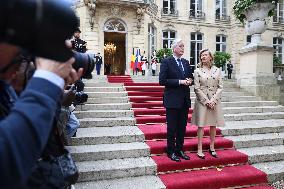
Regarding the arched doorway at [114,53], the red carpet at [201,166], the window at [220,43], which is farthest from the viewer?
the window at [220,43]

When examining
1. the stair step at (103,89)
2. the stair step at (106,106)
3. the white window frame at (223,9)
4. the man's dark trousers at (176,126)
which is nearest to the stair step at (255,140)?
the man's dark trousers at (176,126)

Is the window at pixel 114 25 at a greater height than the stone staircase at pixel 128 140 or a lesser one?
greater

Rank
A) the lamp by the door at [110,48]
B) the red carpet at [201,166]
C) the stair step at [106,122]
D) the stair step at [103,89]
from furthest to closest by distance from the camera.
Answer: the lamp by the door at [110,48]
the stair step at [103,89]
the stair step at [106,122]
the red carpet at [201,166]

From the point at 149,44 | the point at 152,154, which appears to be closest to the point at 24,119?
the point at 152,154

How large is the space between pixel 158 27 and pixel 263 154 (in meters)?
17.9

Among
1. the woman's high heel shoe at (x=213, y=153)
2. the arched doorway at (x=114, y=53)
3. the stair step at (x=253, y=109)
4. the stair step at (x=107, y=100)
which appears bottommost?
the woman's high heel shoe at (x=213, y=153)

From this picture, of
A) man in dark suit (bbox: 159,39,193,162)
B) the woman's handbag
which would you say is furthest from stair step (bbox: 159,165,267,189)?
the woman's handbag

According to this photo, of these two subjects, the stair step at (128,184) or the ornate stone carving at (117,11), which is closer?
the stair step at (128,184)

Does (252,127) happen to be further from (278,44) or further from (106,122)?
(278,44)

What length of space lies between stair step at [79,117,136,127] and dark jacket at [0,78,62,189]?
17.0ft

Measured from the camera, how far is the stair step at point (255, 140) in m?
5.78

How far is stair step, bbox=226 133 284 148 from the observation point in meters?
5.78

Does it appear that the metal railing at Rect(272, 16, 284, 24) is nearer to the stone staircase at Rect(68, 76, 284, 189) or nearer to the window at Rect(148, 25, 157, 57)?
the window at Rect(148, 25, 157, 57)

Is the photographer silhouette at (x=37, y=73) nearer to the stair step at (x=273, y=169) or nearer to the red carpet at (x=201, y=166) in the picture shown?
the red carpet at (x=201, y=166)
